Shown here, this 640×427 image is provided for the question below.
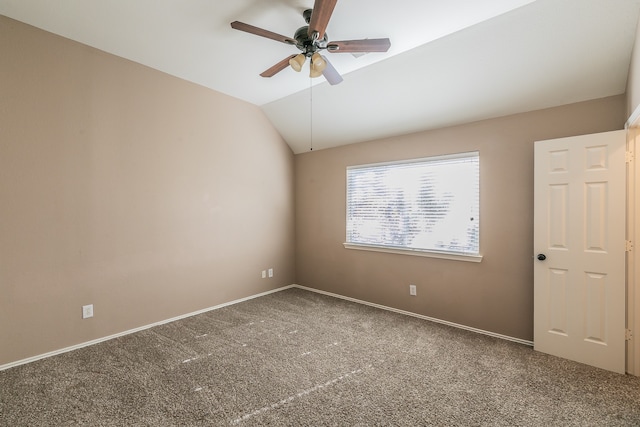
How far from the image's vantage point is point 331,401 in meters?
2.09

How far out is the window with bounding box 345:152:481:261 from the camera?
3439 millimetres

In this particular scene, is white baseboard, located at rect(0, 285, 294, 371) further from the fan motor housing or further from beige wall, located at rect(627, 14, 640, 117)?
beige wall, located at rect(627, 14, 640, 117)

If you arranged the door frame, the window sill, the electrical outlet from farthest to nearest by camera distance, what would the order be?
the window sill < the electrical outlet < the door frame

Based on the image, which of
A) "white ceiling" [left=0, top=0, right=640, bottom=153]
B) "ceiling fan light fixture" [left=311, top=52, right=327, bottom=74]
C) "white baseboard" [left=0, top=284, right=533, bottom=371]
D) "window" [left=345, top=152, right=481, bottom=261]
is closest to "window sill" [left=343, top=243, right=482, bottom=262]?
"window" [left=345, top=152, right=481, bottom=261]

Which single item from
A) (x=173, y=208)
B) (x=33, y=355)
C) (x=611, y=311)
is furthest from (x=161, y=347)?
(x=611, y=311)

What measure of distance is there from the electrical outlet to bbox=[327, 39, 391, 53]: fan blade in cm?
330

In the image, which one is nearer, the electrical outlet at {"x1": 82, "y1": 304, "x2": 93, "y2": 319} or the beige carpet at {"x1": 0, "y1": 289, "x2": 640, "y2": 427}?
the beige carpet at {"x1": 0, "y1": 289, "x2": 640, "y2": 427}

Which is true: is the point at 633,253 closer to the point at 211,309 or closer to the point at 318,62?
the point at 318,62

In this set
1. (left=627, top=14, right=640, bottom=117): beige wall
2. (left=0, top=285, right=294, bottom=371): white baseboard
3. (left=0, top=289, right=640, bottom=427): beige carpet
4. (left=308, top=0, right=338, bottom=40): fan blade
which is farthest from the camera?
(left=0, top=285, right=294, bottom=371): white baseboard

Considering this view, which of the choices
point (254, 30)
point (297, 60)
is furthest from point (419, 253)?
point (254, 30)

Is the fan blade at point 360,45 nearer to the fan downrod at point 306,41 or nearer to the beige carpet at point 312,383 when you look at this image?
the fan downrod at point 306,41

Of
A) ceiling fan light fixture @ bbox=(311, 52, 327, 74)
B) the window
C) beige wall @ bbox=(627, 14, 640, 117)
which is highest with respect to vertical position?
ceiling fan light fixture @ bbox=(311, 52, 327, 74)

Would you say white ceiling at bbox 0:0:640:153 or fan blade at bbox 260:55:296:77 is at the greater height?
white ceiling at bbox 0:0:640:153

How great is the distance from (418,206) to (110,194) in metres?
3.55
